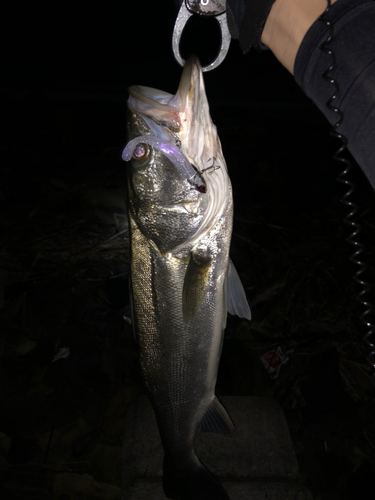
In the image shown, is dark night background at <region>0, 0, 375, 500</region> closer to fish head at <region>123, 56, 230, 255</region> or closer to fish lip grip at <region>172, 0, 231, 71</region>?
fish head at <region>123, 56, 230, 255</region>

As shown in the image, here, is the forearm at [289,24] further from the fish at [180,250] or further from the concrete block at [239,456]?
the concrete block at [239,456]

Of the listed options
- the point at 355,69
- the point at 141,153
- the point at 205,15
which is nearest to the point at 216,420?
the point at 141,153

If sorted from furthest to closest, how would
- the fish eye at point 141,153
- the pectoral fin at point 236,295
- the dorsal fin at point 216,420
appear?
1. the dorsal fin at point 216,420
2. the pectoral fin at point 236,295
3. the fish eye at point 141,153

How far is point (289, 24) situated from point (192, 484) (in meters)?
2.56

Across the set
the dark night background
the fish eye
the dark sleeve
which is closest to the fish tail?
the dark night background

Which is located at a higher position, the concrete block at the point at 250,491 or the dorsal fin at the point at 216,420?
the dorsal fin at the point at 216,420

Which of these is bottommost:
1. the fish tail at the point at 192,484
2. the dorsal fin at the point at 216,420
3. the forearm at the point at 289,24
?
the fish tail at the point at 192,484

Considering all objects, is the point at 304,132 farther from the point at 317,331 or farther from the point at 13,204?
the point at 13,204

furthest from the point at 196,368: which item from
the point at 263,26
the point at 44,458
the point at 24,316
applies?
the point at 24,316

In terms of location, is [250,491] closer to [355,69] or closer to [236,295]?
[236,295]

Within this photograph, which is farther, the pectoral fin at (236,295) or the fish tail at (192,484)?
the fish tail at (192,484)

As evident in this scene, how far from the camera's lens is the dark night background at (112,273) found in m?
3.90

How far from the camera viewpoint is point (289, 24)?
1071mm

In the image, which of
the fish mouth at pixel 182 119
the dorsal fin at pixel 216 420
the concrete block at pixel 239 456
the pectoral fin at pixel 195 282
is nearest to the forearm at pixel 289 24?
the fish mouth at pixel 182 119
